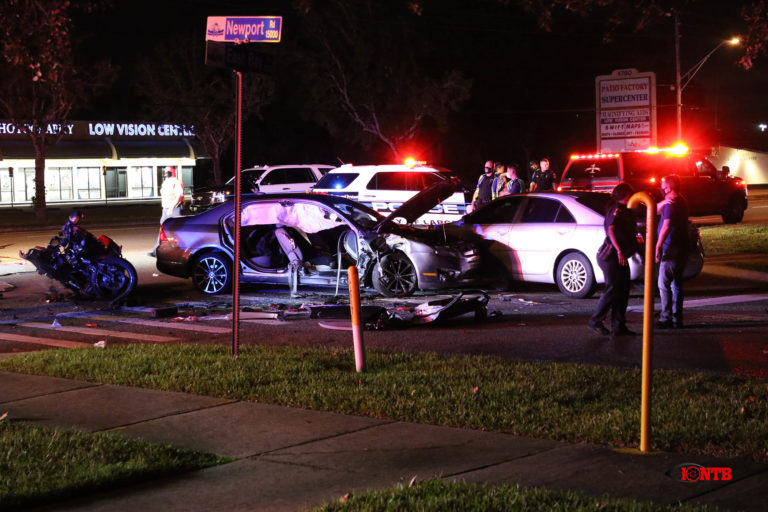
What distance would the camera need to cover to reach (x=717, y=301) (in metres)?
13.9

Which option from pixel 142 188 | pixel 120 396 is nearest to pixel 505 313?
pixel 120 396

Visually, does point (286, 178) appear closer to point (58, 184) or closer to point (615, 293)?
point (615, 293)

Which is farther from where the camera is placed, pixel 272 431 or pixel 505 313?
pixel 505 313

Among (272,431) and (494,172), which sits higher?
Result: (494,172)

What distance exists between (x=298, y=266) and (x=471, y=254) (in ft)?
8.53

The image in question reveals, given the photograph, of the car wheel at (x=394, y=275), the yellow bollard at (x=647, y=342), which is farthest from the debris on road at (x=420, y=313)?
the yellow bollard at (x=647, y=342)

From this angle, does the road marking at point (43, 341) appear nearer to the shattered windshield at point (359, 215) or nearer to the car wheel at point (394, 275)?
the car wheel at point (394, 275)

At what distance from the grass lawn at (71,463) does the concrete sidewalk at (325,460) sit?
14 cm

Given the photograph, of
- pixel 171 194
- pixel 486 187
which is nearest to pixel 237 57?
pixel 486 187

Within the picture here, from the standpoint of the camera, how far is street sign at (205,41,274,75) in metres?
9.36

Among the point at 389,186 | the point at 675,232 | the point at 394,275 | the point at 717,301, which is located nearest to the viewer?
the point at 675,232

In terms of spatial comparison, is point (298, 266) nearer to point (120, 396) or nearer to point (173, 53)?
point (120, 396)

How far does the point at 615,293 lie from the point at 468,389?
3577 mm

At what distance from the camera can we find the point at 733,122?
110m
